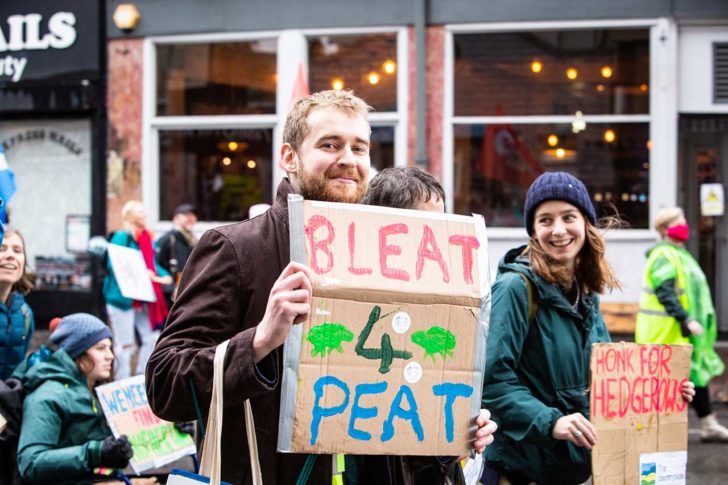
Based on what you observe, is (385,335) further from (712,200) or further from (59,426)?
(712,200)

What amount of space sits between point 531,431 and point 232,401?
1467 millimetres

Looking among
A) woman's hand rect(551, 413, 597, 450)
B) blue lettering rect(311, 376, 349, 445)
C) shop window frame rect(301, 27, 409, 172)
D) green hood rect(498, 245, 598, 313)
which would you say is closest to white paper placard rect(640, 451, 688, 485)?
woman's hand rect(551, 413, 597, 450)

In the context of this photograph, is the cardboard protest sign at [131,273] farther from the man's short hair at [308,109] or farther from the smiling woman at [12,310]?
the man's short hair at [308,109]

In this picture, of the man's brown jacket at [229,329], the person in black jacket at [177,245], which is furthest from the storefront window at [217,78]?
the man's brown jacket at [229,329]

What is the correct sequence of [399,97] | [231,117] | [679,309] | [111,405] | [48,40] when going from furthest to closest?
[48,40]
[231,117]
[399,97]
[679,309]
[111,405]

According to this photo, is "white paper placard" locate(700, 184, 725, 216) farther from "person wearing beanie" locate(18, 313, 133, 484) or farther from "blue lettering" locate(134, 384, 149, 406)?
"person wearing beanie" locate(18, 313, 133, 484)

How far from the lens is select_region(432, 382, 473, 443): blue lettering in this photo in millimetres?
2451

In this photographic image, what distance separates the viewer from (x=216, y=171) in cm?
1066

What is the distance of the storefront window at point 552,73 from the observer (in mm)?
9729

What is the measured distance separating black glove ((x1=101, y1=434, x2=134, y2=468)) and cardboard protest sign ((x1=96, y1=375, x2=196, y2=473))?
1.01 ft

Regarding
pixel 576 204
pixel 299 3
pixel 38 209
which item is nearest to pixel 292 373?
pixel 576 204

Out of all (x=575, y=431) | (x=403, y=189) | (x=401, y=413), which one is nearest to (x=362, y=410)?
(x=401, y=413)

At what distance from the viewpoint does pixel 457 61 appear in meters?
10.1

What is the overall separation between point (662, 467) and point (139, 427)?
106 inches
